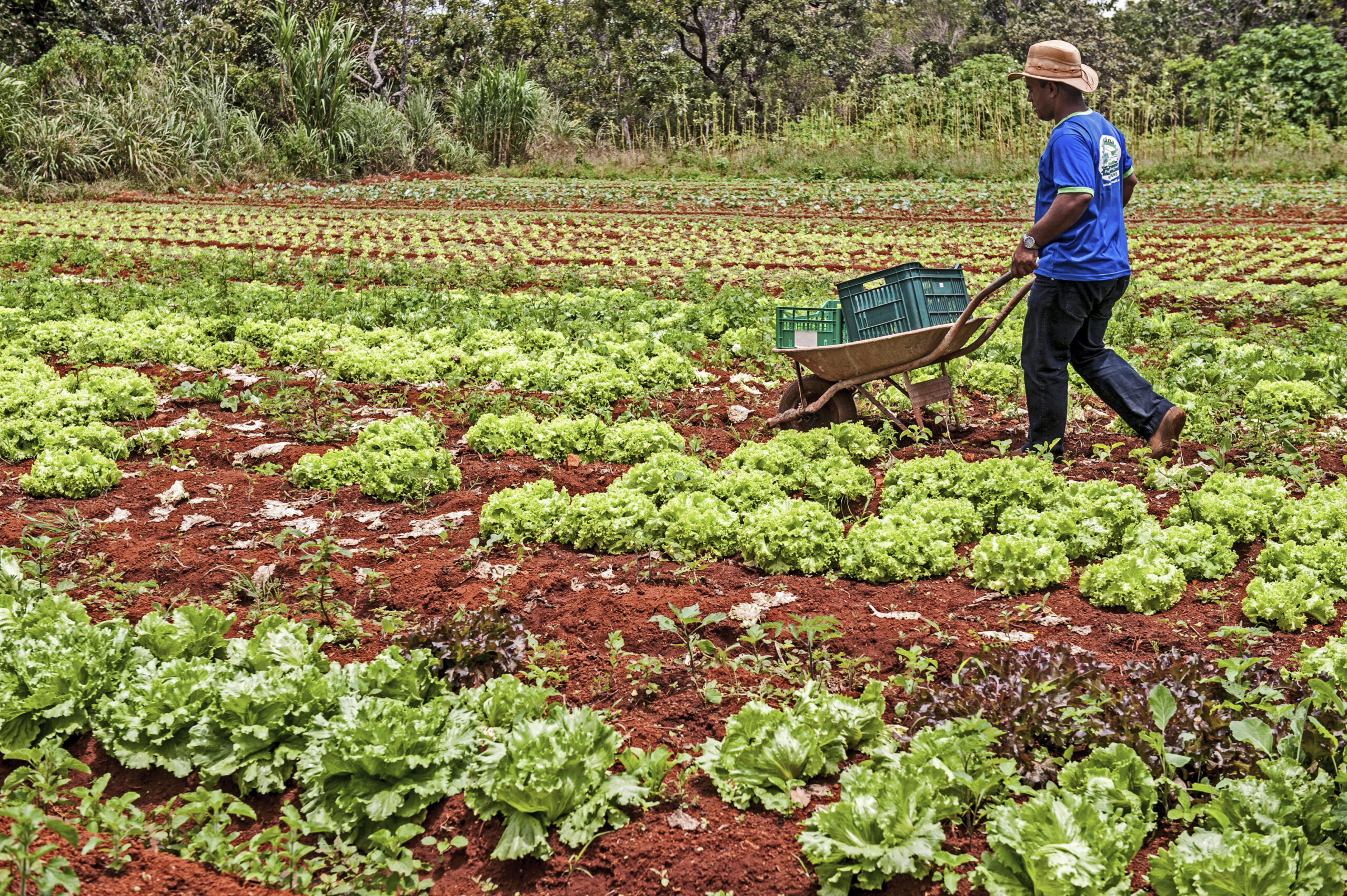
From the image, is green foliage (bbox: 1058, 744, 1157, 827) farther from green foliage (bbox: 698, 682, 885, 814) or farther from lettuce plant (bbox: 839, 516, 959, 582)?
lettuce plant (bbox: 839, 516, 959, 582)

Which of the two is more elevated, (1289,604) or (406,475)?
(406,475)

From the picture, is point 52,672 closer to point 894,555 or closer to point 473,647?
point 473,647

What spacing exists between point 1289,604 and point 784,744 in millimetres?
2275

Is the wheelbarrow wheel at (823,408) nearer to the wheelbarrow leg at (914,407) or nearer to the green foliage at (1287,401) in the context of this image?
the wheelbarrow leg at (914,407)

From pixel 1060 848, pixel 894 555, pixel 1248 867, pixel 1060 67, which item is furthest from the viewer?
pixel 1060 67

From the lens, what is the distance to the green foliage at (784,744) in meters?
3.29

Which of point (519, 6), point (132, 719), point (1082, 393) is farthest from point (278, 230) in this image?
point (519, 6)

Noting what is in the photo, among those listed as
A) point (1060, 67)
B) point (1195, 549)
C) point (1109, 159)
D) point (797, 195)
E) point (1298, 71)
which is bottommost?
point (1195, 549)

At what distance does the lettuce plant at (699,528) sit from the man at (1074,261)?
2006mm

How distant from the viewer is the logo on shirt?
5586 mm

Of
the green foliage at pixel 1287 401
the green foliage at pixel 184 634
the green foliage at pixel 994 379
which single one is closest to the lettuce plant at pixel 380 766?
the green foliage at pixel 184 634

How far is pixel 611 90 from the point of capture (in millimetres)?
40250

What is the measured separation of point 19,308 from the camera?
1077 cm

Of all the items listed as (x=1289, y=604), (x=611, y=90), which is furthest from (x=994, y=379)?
(x=611, y=90)
